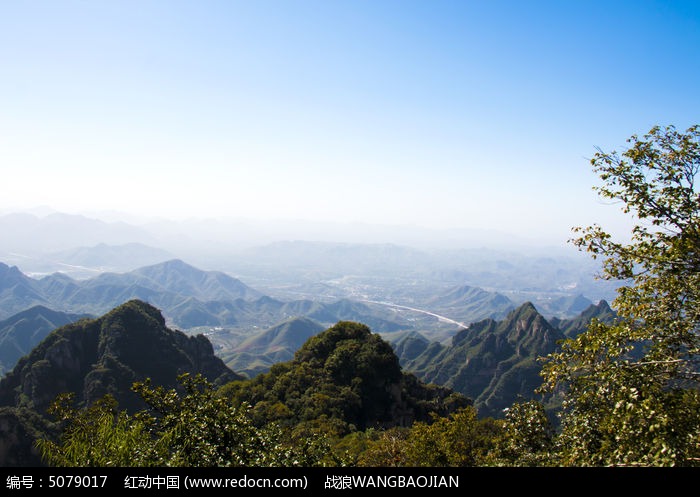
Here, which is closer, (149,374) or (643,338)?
(643,338)

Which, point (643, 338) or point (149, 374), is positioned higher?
point (643, 338)

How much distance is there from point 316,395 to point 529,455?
4876 cm

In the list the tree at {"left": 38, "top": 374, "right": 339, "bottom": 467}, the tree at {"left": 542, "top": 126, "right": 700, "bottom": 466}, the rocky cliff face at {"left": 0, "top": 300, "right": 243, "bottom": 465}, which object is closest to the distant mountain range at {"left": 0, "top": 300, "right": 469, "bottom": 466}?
the rocky cliff face at {"left": 0, "top": 300, "right": 243, "bottom": 465}

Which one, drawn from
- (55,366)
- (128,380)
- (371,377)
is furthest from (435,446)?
(55,366)

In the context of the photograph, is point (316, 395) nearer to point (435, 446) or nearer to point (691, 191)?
point (435, 446)
